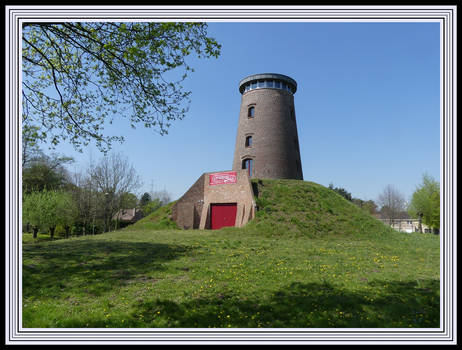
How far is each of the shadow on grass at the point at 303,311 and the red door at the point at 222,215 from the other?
53.9 ft

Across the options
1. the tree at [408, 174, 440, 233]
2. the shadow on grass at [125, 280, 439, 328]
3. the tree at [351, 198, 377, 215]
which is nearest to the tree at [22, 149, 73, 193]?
the shadow on grass at [125, 280, 439, 328]

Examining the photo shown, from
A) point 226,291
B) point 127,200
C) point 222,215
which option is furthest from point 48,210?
point 226,291

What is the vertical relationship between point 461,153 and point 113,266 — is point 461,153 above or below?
above

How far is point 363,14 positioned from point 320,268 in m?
7.15

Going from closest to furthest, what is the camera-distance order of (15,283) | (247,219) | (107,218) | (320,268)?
1. (15,283)
2. (320,268)
3. (247,219)
4. (107,218)

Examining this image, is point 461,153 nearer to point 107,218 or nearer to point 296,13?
point 296,13

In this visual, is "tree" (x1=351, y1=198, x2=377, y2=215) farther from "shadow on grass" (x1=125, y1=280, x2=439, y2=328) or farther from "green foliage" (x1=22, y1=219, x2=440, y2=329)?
"shadow on grass" (x1=125, y1=280, x2=439, y2=328)

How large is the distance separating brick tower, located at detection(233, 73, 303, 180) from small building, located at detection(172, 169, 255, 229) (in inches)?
184

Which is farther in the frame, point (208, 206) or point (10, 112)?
point (208, 206)

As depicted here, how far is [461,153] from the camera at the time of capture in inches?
155
